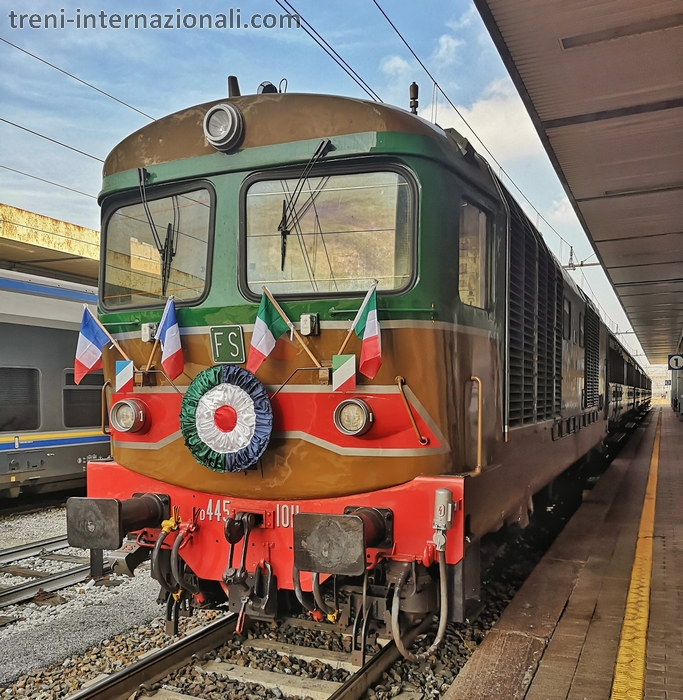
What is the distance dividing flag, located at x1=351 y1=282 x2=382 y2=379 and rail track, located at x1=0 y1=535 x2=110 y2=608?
12.9ft

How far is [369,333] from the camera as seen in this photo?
12.2 feet

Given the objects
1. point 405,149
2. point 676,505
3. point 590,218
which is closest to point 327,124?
point 405,149

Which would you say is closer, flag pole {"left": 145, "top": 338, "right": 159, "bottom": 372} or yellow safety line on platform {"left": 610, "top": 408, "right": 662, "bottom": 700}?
yellow safety line on platform {"left": 610, "top": 408, "right": 662, "bottom": 700}

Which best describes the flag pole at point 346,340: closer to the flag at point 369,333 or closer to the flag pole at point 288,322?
the flag at point 369,333

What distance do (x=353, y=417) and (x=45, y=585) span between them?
4.04m

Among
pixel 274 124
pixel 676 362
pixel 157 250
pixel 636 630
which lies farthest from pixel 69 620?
pixel 676 362

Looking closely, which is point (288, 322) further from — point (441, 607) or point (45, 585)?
point (45, 585)

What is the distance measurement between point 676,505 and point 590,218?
5.01m

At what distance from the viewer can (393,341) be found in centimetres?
383

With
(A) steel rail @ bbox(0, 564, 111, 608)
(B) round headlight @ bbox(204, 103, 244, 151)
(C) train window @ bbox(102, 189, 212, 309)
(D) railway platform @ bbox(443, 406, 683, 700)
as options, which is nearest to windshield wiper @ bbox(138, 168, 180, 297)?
(C) train window @ bbox(102, 189, 212, 309)

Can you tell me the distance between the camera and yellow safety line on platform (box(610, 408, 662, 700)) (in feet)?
12.1

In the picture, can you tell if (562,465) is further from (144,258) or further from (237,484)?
(144,258)

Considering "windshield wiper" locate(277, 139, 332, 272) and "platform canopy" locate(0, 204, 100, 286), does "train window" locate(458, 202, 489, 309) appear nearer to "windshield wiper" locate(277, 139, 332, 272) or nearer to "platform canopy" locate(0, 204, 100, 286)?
"windshield wiper" locate(277, 139, 332, 272)

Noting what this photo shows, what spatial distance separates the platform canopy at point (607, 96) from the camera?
562cm
